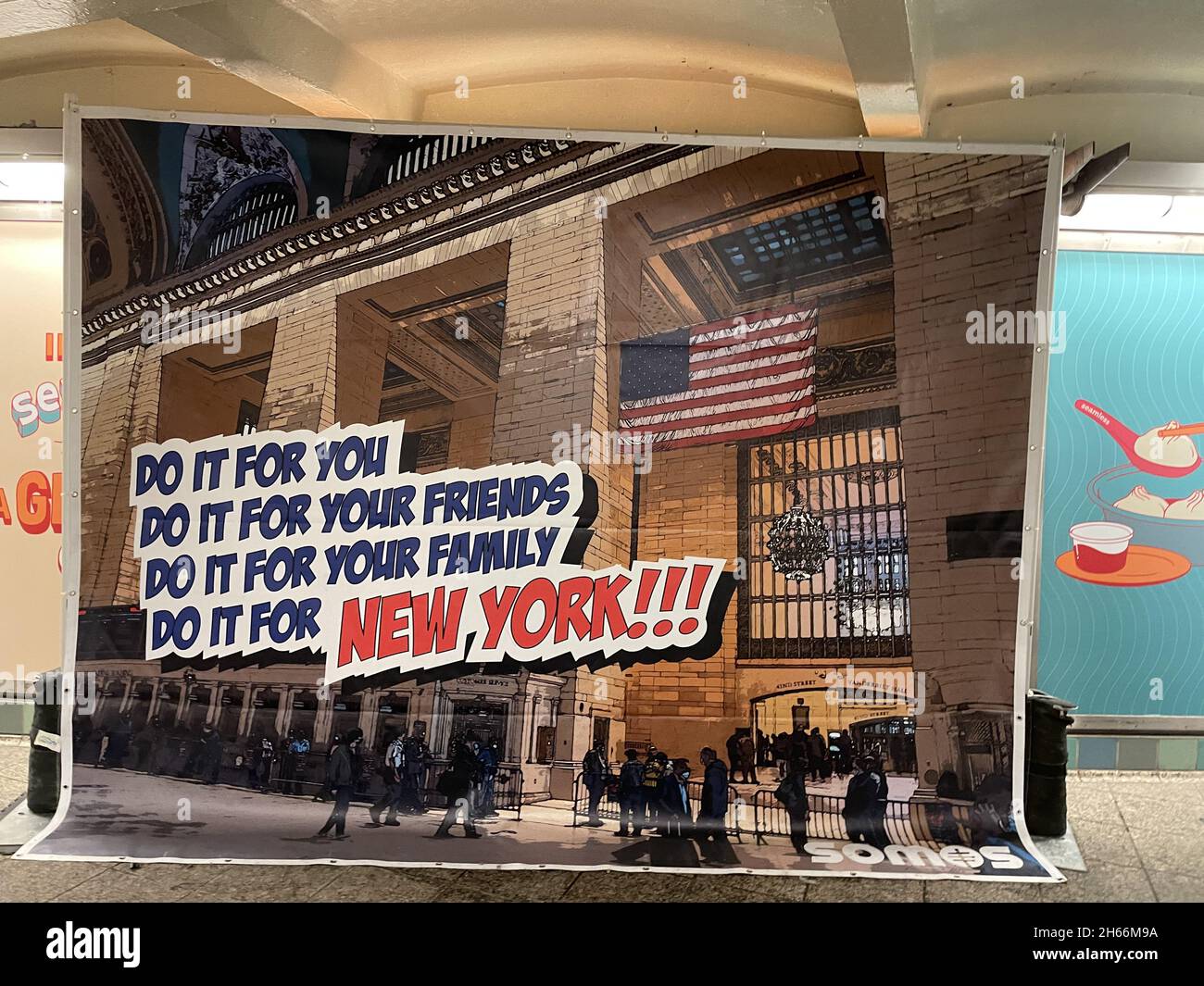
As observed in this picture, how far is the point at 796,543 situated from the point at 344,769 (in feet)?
6.58

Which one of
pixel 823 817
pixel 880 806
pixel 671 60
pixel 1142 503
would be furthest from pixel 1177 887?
pixel 671 60

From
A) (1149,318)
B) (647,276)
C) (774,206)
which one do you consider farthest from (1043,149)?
(1149,318)

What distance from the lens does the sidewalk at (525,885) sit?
3221mm

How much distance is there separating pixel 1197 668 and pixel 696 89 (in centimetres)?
405

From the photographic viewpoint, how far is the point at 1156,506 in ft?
16.1

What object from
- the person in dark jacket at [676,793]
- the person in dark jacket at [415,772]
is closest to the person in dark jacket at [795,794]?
the person in dark jacket at [676,793]

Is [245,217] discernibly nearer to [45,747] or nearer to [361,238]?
[361,238]

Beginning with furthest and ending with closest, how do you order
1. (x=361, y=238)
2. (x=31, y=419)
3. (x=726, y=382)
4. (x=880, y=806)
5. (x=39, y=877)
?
(x=31, y=419) → (x=361, y=238) → (x=726, y=382) → (x=880, y=806) → (x=39, y=877)

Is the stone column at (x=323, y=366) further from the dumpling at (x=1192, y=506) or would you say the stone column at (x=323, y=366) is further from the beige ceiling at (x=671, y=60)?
the dumpling at (x=1192, y=506)

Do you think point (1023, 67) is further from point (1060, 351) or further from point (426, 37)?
point (426, 37)

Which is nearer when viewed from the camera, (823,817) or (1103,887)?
(1103,887)

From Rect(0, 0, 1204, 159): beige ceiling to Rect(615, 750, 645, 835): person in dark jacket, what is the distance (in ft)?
9.71

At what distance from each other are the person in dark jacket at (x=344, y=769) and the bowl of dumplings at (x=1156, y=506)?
3.93m

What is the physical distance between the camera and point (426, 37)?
4.42 m
